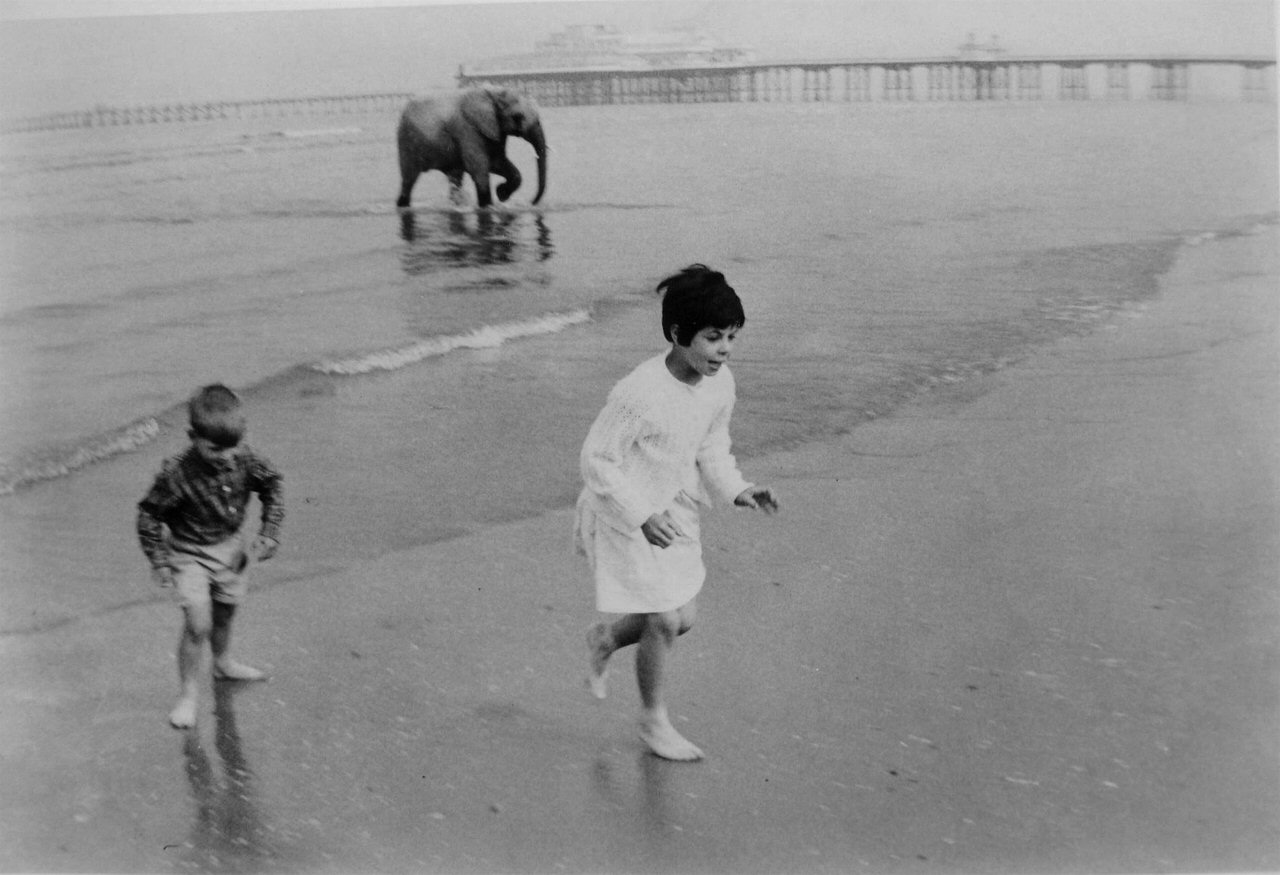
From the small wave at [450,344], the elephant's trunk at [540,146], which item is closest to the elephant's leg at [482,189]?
the elephant's trunk at [540,146]

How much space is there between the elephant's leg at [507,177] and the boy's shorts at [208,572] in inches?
133

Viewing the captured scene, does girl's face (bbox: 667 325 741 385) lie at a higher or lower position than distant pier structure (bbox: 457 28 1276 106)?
lower

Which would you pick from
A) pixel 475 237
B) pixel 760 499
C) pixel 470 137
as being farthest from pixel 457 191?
pixel 760 499

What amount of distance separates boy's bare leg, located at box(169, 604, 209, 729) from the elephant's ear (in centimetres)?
230

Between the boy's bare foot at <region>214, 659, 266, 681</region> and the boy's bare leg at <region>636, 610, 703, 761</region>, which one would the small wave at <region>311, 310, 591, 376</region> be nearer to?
the boy's bare foot at <region>214, 659, 266, 681</region>

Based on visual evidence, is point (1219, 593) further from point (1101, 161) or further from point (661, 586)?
point (1101, 161)

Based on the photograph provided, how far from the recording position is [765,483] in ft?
13.4

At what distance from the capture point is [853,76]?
15.2 ft

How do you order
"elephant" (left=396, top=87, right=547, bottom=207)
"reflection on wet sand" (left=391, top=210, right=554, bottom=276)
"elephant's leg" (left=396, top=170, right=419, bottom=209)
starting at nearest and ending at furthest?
"elephant" (left=396, top=87, right=547, bottom=207), "reflection on wet sand" (left=391, top=210, right=554, bottom=276), "elephant's leg" (left=396, top=170, right=419, bottom=209)

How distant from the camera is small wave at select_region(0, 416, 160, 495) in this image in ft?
12.7

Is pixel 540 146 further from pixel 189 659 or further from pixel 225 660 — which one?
pixel 189 659

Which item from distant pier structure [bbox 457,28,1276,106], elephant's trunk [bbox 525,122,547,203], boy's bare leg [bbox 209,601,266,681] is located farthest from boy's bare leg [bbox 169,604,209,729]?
elephant's trunk [bbox 525,122,547,203]

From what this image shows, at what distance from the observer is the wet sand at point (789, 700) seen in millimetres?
2908

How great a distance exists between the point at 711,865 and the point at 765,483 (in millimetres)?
1415
